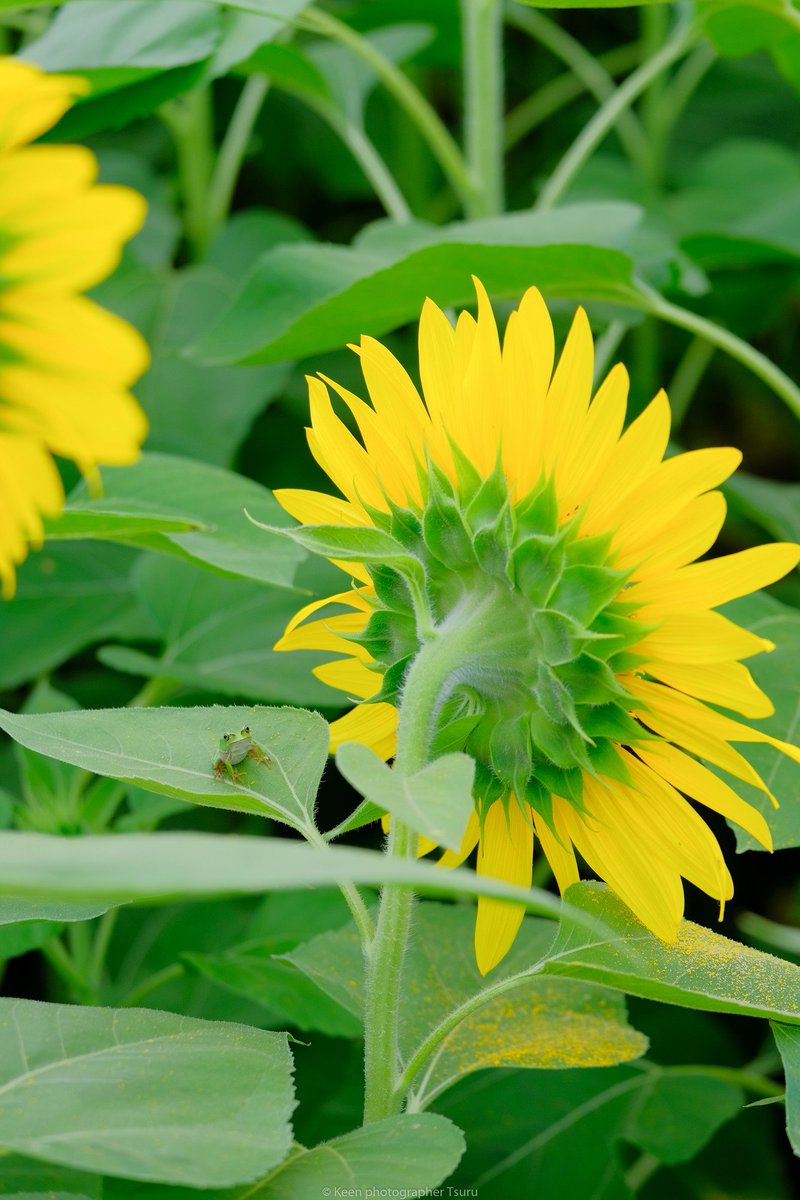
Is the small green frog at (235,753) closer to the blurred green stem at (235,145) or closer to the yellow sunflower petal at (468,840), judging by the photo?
the yellow sunflower petal at (468,840)

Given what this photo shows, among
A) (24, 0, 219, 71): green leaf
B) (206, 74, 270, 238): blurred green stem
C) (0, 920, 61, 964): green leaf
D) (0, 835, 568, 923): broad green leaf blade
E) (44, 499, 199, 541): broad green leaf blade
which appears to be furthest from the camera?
(206, 74, 270, 238): blurred green stem

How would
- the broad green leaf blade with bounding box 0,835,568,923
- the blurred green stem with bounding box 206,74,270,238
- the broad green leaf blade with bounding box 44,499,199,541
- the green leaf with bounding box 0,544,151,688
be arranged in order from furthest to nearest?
the blurred green stem with bounding box 206,74,270,238, the green leaf with bounding box 0,544,151,688, the broad green leaf blade with bounding box 44,499,199,541, the broad green leaf blade with bounding box 0,835,568,923

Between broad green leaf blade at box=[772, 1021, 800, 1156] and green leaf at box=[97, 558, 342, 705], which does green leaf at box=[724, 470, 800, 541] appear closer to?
green leaf at box=[97, 558, 342, 705]

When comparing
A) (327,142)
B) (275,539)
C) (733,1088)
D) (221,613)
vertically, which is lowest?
(733,1088)

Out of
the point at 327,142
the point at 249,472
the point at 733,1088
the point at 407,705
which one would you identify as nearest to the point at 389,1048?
the point at 407,705

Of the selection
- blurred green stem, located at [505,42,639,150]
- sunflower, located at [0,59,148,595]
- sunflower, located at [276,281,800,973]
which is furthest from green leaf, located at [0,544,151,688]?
blurred green stem, located at [505,42,639,150]

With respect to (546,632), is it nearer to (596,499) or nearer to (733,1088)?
(596,499)

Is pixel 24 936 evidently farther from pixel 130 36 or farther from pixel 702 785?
pixel 130 36

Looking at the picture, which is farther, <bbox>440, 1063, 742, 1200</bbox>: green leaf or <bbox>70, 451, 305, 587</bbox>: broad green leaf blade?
<bbox>440, 1063, 742, 1200</bbox>: green leaf
